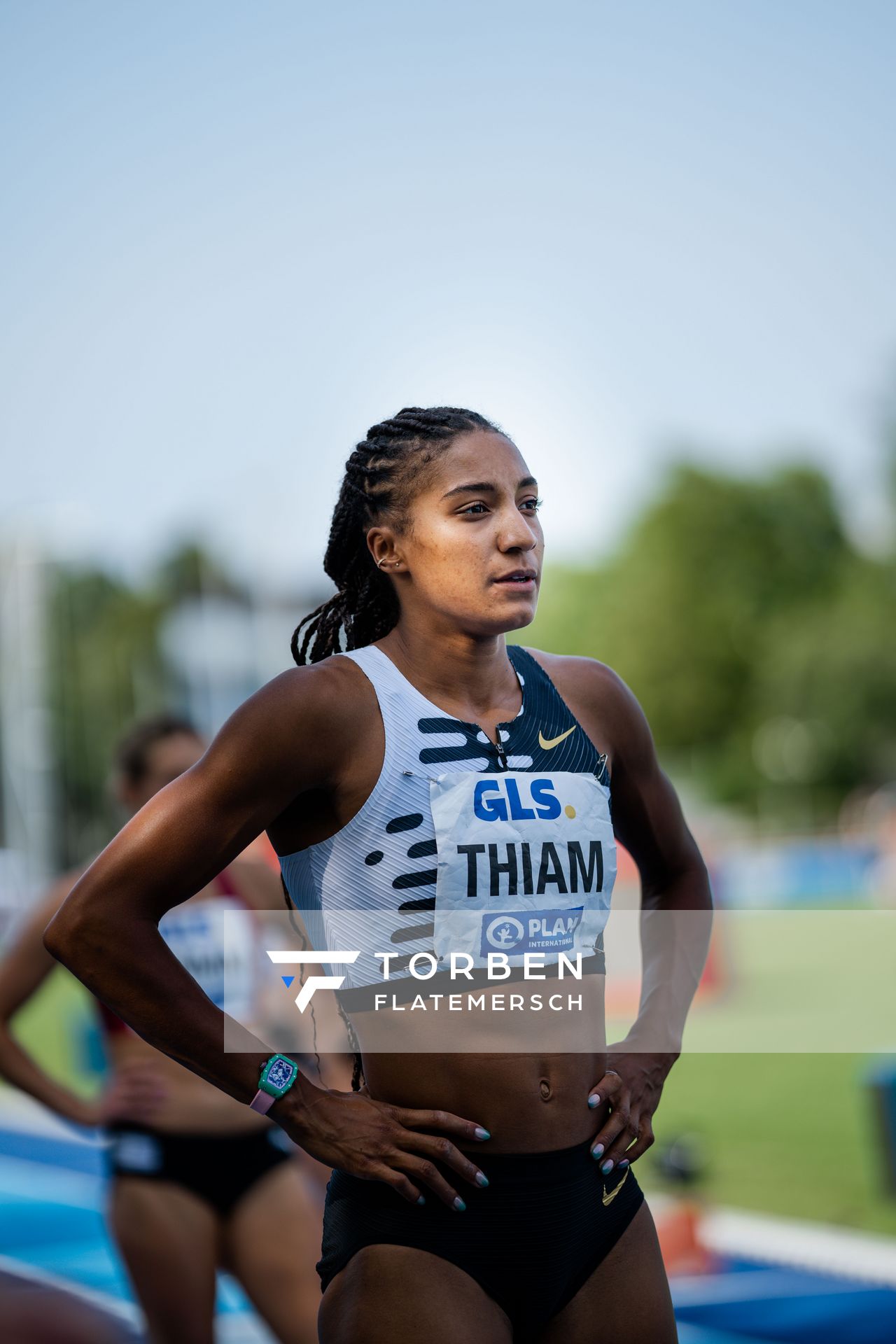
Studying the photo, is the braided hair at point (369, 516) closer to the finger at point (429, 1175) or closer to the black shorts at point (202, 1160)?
the finger at point (429, 1175)

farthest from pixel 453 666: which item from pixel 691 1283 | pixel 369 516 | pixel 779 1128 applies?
pixel 779 1128

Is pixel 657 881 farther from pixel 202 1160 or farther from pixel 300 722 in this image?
pixel 202 1160

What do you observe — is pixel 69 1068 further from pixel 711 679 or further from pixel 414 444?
pixel 711 679

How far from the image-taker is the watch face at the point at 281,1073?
92.7 inches

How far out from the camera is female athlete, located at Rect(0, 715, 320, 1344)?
156 inches

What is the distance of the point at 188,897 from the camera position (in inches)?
92.5

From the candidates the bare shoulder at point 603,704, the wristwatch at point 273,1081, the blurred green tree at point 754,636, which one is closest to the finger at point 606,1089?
the wristwatch at point 273,1081

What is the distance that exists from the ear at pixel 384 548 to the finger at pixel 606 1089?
3.25 feet

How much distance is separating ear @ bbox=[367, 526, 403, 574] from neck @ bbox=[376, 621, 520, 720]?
0.12m

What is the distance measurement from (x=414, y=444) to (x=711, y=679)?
55.8m

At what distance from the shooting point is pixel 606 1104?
2512 mm

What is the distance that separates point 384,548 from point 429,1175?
1116 millimetres

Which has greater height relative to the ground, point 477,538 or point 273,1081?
point 477,538

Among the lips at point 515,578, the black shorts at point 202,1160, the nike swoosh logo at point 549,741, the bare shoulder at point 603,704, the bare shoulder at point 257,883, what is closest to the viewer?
the lips at point 515,578
